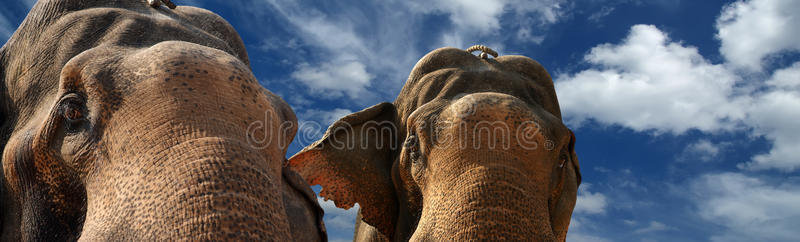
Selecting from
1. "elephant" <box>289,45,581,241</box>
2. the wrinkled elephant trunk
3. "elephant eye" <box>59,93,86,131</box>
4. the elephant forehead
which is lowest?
"elephant eye" <box>59,93,86,131</box>

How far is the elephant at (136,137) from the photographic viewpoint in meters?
2.23

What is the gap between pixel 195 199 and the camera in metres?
2.18

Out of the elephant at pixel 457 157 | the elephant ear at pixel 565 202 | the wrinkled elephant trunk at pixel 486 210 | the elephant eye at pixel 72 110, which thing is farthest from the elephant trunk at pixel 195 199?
the elephant ear at pixel 565 202

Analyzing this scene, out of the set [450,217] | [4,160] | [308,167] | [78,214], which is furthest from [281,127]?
[308,167]

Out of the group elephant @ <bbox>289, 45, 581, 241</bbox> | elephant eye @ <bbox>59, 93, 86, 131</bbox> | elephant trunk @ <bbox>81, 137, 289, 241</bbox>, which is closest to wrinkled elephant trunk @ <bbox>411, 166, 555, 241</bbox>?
elephant @ <bbox>289, 45, 581, 241</bbox>

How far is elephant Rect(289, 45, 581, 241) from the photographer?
4137 mm

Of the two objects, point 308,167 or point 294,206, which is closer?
point 294,206

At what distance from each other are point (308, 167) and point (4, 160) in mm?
2672

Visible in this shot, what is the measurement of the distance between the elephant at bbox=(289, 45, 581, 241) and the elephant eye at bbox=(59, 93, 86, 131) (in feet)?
6.60

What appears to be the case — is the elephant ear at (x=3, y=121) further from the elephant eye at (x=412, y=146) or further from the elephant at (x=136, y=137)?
the elephant eye at (x=412, y=146)

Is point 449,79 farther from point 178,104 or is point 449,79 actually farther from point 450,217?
point 178,104

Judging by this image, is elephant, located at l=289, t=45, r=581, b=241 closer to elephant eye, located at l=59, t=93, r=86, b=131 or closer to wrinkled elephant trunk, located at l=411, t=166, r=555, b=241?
wrinkled elephant trunk, located at l=411, t=166, r=555, b=241

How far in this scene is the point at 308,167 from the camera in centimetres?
552

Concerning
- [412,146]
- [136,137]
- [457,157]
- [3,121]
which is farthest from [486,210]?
[3,121]
